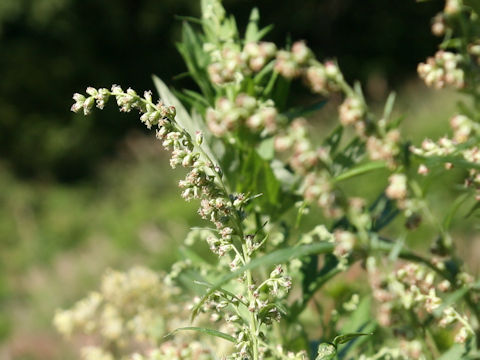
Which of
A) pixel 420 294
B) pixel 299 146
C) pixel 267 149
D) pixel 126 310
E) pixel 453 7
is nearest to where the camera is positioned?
pixel 299 146

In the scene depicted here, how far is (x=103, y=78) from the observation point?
39.3ft

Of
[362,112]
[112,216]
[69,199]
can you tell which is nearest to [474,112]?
[362,112]

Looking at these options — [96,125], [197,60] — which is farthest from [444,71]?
[96,125]

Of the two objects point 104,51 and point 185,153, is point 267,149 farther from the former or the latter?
point 104,51

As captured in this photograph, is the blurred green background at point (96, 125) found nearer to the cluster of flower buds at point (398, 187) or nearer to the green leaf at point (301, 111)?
the green leaf at point (301, 111)

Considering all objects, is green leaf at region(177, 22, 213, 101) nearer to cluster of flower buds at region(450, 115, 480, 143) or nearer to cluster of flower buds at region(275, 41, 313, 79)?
cluster of flower buds at region(450, 115, 480, 143)

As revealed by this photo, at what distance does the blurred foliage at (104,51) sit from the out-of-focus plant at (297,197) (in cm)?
902

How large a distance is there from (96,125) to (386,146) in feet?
37.4

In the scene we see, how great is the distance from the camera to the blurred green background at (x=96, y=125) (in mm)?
6977

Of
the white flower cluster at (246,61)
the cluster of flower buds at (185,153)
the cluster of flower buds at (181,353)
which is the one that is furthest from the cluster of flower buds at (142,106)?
the cluster of flower buds at (181,353)

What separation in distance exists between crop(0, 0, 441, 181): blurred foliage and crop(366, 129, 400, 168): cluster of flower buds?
9.60 meters

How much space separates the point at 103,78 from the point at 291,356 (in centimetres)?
1169

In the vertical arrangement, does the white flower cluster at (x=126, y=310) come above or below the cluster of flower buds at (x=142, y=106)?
above

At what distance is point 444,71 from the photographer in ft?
2.26
